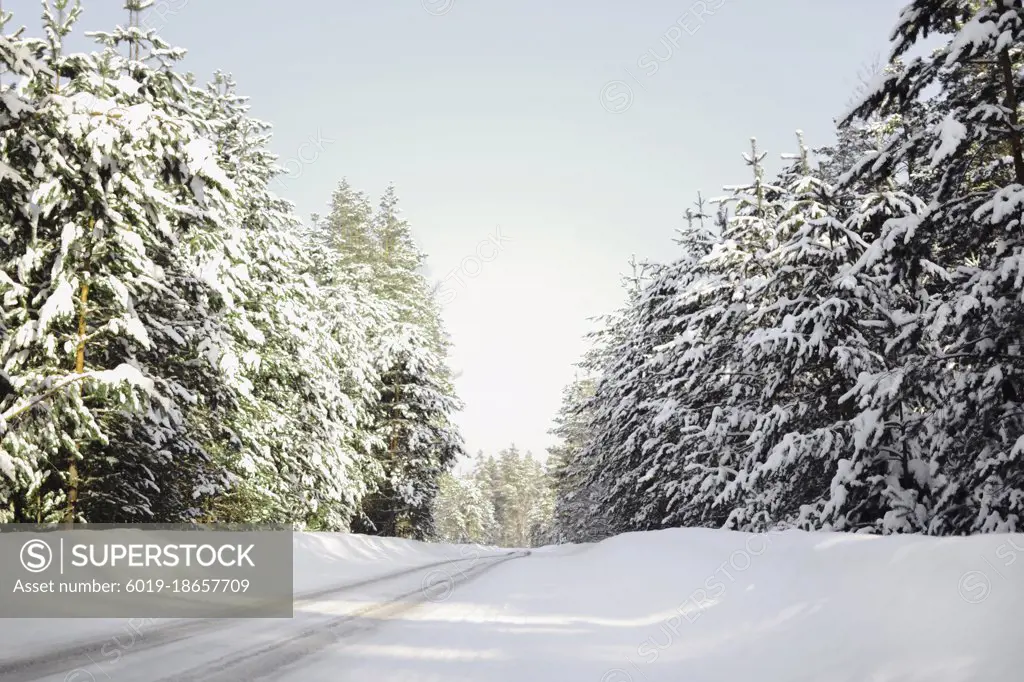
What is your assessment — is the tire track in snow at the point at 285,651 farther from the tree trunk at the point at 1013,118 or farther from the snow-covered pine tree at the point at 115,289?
the tree trunk at the point at 1013,118

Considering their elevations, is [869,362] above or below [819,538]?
above

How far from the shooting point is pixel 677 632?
691cm

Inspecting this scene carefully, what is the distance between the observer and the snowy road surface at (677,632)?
4.27m

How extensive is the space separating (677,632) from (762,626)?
47.8 inches

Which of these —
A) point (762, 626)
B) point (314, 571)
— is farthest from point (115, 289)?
point (762, 626)

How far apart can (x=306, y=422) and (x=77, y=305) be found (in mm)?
10739

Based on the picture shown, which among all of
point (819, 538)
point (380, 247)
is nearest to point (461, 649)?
point (819, 538)

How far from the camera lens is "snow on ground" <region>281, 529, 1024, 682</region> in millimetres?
4141

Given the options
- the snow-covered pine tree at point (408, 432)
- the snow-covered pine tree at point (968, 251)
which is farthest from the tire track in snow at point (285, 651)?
the snow-covered pine tree at point (408, 432)

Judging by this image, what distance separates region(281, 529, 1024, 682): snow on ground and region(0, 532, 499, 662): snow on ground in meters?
2.33

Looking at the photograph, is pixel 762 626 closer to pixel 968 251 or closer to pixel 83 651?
pixel 83 651

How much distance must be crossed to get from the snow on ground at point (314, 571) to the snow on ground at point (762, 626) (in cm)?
233

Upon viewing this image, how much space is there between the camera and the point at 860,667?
14.5 feet

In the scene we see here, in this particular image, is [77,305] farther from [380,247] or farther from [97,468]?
[380,247]
